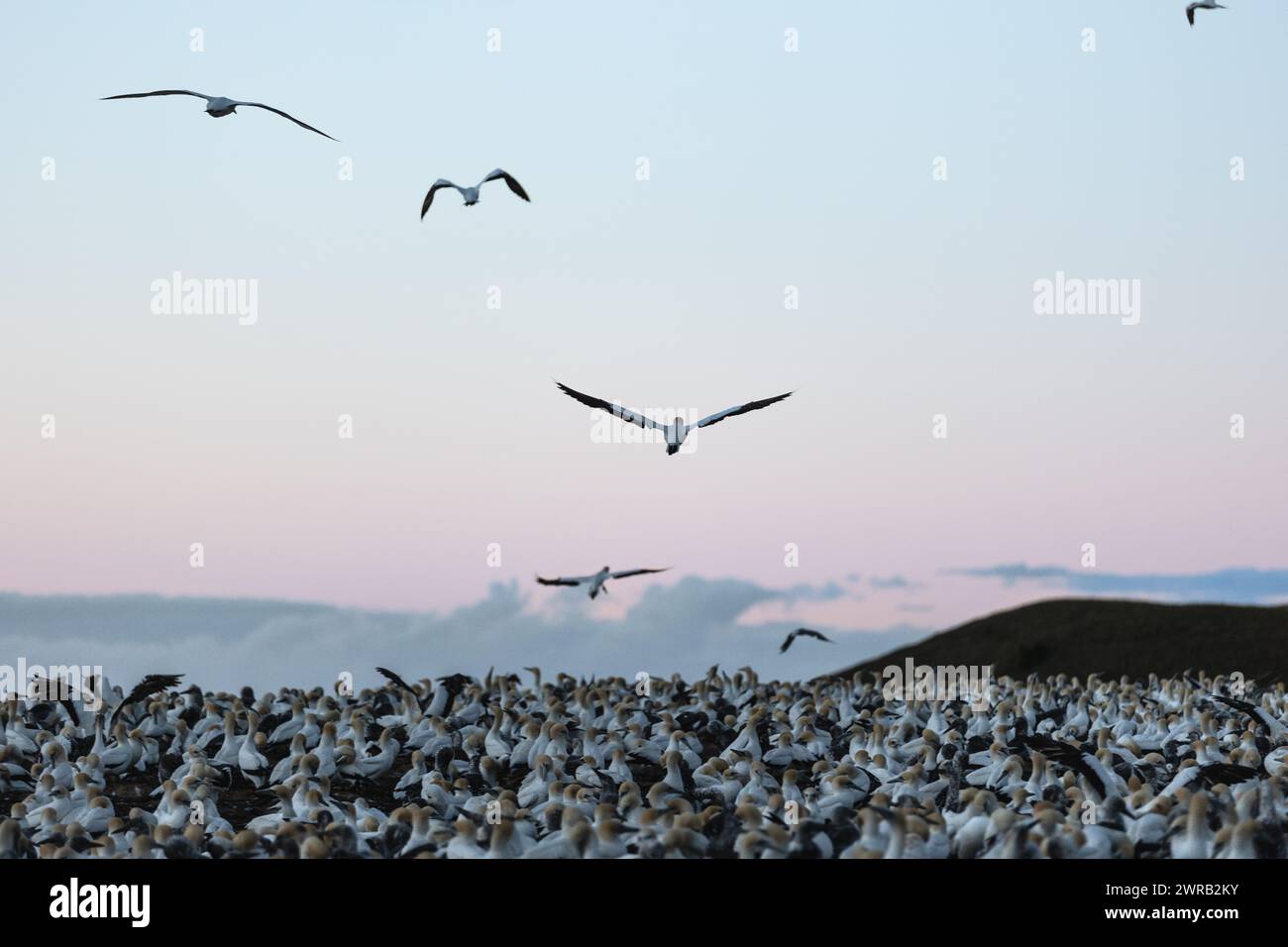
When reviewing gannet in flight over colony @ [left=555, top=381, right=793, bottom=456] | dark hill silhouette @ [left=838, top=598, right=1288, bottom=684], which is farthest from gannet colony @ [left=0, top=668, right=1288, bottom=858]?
dark hill silhouette @ [left=838, top=598, right=1288, bottom=684]

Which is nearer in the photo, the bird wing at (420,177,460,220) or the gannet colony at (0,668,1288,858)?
the gannet colony at (0,668,1288,858)

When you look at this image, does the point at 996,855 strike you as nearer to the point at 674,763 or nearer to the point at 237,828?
the point at 674,763

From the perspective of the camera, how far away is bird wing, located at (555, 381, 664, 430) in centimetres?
2322

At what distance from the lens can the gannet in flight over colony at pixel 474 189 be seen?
24.9m

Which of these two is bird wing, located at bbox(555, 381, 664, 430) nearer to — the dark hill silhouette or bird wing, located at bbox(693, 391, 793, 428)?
bird wing, located at bbox(693, 391, 793, 428)

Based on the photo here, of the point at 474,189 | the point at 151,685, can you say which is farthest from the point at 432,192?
the point at 151,685

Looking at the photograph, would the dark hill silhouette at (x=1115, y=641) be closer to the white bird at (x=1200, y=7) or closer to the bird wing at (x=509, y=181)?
the white bird at (x=1200, y=7)

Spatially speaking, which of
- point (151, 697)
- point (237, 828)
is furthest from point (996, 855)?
point (151, 697)

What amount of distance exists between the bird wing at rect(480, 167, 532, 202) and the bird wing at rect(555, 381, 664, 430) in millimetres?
3161

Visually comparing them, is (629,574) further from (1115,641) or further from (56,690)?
(1115,641)

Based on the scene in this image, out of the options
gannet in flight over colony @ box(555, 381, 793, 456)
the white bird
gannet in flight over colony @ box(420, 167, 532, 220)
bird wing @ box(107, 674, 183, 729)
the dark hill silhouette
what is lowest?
the dark hill silhouette

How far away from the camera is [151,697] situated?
30875 millimetres

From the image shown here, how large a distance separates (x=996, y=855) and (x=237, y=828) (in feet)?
33.4

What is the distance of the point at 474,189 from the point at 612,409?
4064mm
